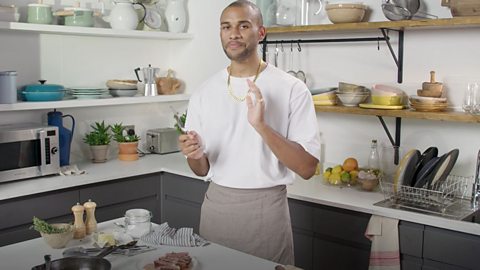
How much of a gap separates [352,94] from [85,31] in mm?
1695

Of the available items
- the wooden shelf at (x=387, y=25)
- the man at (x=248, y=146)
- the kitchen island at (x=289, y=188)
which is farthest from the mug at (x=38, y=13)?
the man at (x=248, y=146)

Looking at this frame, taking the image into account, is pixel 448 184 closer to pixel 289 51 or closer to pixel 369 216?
pixel 369 216

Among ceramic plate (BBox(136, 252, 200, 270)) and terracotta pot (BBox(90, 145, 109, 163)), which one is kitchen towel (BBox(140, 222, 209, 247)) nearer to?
ceramic plate (BBox(136, 252, 200, 270))

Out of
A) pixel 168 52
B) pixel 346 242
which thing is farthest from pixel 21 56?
pixel 346 242

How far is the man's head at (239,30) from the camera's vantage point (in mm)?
2135

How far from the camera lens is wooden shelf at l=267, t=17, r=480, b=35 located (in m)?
2.70

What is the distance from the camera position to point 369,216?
2697 millimetres

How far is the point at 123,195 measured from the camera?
345cm

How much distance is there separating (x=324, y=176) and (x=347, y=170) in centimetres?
13

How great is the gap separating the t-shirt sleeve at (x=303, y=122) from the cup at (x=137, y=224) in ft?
2.06

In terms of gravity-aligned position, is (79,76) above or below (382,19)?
below

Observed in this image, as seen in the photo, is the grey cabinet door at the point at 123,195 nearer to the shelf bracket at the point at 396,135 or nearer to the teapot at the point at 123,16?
the teapot at the point at 123,16

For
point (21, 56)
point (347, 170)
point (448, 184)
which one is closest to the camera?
point (448, 184)

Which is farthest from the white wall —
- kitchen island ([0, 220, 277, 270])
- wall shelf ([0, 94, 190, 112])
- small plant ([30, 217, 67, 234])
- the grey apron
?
small plant ([30, 217, 67, 234])
